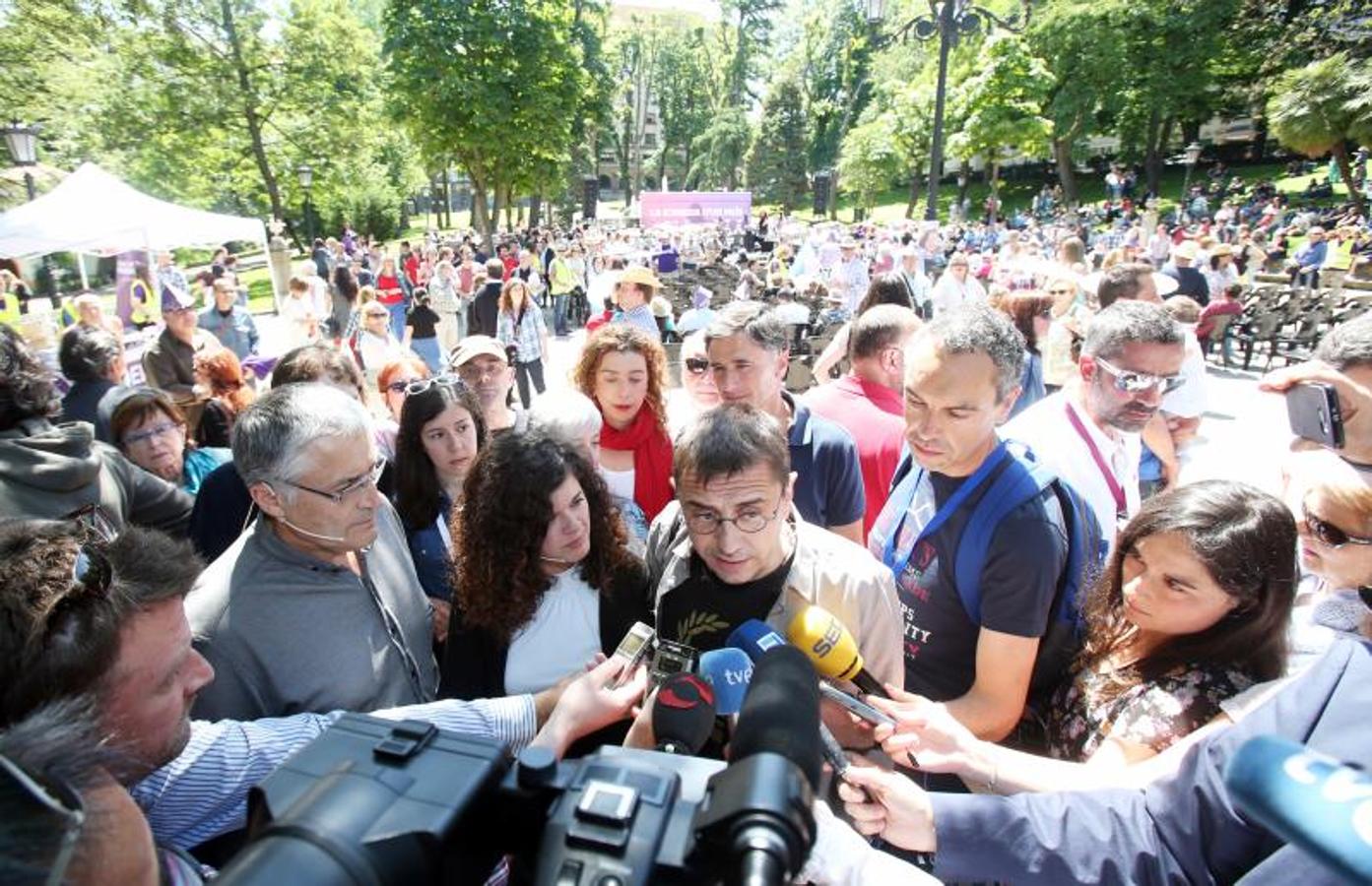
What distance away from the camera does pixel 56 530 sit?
1.36 m

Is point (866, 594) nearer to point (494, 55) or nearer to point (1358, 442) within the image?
point (1358, 442)

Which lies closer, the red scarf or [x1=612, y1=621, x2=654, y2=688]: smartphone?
[x1=612, y1=621, x2=654, y2=688]: smartphone

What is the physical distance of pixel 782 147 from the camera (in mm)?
54625

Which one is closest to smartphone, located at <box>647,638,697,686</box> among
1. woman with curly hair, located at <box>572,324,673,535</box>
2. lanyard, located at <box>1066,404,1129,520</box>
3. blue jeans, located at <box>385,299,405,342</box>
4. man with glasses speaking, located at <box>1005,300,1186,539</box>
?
woman with curly hair, located at <box>572,324,673,535</box>

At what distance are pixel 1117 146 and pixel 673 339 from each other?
50.1 metres

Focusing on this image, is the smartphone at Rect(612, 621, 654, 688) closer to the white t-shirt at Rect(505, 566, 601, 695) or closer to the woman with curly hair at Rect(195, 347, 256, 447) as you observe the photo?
the white t-shirt at Rect(505, 566, 601, 695)

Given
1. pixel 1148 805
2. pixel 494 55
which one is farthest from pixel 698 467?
pixel 494 55

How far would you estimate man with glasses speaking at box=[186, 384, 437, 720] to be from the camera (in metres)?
1.83

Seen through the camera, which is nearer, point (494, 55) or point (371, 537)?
point (371, 537)

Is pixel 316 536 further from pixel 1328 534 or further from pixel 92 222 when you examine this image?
pixel 92 222

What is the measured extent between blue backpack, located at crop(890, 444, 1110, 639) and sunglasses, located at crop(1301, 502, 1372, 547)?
22.7 inches

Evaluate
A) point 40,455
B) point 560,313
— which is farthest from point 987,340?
point 560,313

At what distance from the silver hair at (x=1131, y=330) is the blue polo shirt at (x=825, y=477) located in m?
1.10

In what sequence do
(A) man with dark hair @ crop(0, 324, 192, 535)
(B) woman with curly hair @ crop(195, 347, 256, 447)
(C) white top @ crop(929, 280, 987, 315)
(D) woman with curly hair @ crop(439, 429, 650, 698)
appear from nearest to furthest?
1. (D) woman with curly hair @ crop(439, 429, 650, 698)
2. (A) man with dark hair @ crop(0, 324, 192, 535)
3. (B) woman with curly hair @ crop(195, 347, 256, 447)
4. (C) white top @ crop(929, 280, 987, 315)
